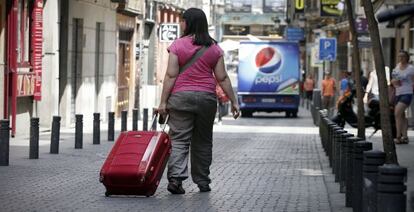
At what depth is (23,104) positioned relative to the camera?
2542 cm

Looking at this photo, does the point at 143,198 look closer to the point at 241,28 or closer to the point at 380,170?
the point at 380,170

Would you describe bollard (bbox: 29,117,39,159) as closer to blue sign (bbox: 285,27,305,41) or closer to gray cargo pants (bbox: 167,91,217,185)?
gray cargo pants (bbox: 167,91,217,185)

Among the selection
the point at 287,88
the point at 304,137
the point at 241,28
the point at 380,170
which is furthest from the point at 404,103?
the point at 241,28

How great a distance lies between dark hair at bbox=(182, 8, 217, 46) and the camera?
12102mm

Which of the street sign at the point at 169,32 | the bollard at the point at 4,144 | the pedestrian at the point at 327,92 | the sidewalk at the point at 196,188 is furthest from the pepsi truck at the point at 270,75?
the bollard at the point at 4,144

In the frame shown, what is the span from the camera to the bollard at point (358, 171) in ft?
32.1

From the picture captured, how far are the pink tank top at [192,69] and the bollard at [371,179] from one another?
4027 millimetres

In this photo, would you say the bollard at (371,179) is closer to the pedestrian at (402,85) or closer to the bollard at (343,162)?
the bollard at (343,162)

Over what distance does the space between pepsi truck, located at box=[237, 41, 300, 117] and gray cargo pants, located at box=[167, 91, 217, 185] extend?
34.0 m

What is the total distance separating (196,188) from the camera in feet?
42.3

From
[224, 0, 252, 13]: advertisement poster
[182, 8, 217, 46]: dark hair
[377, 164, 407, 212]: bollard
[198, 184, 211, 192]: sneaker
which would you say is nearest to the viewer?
[377, 164, 407, 212]: bollard

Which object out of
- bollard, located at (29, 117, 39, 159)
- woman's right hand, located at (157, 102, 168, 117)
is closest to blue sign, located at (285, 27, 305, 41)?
bollard, located at (29, 117, 39, 159)

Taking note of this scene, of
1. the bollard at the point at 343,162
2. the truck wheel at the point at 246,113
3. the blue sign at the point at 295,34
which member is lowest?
the truck wheel at the point at 246,113

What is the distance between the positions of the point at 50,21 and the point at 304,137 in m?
6.74
